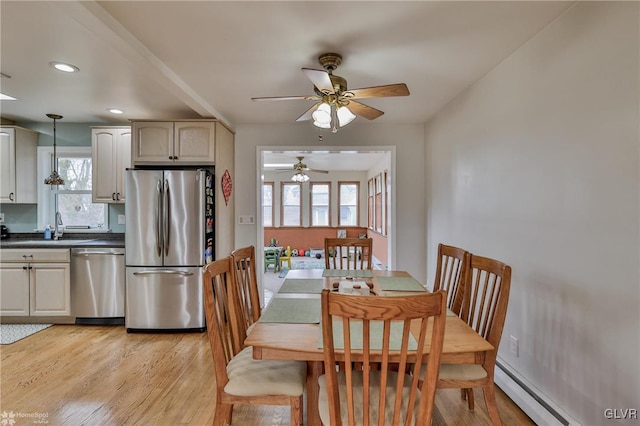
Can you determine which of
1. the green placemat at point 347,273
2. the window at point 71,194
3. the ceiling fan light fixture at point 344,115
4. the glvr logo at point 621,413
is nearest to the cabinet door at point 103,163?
the window at point 71,194

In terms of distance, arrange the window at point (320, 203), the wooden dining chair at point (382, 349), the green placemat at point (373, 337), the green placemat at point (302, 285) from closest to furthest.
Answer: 1. the wooden dining chair at point (382, 349)
2. the green placemat at point (373, 337)
3. the green placemat at point (302, 285)
4. the window at point (320, 203)

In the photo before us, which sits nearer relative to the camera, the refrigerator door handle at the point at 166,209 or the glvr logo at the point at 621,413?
the glvr logo at the point at 621,413

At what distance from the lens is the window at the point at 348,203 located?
30.1ft

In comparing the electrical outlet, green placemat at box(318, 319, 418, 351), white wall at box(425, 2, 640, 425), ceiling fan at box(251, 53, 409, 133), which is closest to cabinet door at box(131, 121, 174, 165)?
ceiling fan at box(251, 53, 409, 133)

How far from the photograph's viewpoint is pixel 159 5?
165 centimetres

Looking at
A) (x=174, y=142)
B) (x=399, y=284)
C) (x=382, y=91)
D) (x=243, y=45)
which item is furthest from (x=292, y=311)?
(x=174, y=142)

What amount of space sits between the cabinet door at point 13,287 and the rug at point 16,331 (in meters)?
0.18

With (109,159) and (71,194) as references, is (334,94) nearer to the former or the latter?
(109,159)

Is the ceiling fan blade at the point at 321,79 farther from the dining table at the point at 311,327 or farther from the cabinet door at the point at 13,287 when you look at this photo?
the cabinet door at the point at 13,287

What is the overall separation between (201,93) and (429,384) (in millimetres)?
2931

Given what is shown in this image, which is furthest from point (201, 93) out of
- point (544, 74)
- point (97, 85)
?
point (544, 74)

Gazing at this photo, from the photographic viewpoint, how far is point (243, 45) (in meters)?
2.05

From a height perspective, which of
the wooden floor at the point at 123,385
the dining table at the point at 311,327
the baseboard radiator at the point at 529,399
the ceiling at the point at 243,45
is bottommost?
the wooden floor at the point at 123,385

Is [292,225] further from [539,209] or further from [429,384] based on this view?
[429,384]
